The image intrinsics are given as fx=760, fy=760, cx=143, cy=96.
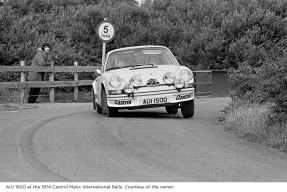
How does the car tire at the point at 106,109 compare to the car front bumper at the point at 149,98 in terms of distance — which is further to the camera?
the car tire at the point at 106,109

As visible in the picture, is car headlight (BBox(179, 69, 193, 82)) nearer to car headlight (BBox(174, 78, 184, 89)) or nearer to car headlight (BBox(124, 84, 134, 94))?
car headlight (BBox(174, 78, 184, 89))

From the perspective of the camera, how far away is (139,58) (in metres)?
16.9

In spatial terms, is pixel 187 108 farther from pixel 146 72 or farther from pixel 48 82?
pixel 48 82

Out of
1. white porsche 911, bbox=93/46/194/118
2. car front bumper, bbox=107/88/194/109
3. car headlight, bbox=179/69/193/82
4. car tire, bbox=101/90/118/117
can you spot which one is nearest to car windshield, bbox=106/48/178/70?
white porsche 911, bbox=93/46/194/118

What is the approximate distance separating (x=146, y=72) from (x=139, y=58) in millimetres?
1149

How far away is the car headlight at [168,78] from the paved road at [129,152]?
0.80 meters

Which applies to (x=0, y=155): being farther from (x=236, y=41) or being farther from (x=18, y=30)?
(x=236, y=41)

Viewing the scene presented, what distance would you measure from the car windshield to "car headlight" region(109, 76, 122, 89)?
0.89m

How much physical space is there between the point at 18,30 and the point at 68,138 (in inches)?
726

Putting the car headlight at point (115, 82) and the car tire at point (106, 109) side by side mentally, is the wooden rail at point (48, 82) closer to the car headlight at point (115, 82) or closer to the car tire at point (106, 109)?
the car tire at point (106, 109)

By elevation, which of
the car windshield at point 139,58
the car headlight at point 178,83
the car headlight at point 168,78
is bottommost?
the car headlight at point 178,83

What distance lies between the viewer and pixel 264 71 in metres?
13.2

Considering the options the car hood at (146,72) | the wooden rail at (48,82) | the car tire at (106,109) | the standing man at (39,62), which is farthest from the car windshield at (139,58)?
the standing man at (39,62)

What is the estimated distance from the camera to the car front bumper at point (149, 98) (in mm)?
15594
